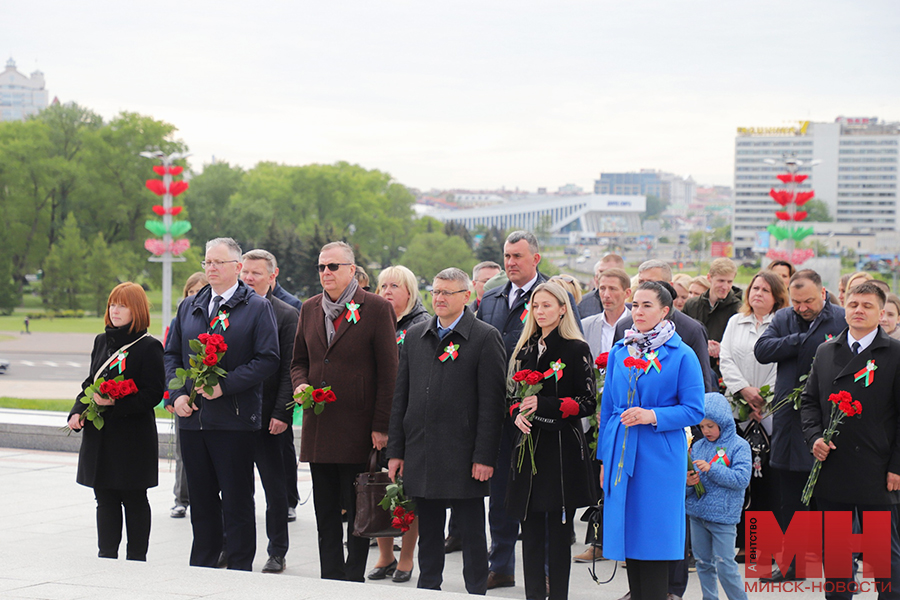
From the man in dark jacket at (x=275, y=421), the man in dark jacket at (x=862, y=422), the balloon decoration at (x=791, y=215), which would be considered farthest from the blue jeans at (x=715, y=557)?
the balloon decoration at (x=791, y=215)

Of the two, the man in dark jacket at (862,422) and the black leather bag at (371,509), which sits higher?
the man in dark jacket at (862,422)

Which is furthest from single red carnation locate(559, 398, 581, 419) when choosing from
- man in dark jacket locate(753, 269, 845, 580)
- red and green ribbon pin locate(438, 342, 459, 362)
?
man in dark jacket locate(753, 269, 845, 580)

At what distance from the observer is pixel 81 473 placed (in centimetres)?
554

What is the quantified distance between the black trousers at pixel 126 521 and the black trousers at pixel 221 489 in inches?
11.8

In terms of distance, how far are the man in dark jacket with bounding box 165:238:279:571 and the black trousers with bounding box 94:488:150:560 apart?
0.30m

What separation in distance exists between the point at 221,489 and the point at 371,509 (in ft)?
3.66

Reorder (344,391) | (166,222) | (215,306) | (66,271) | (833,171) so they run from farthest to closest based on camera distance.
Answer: (833,171) → (66,271) → (166,222) → (215,306) → (344,391)

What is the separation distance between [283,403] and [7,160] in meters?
63.5

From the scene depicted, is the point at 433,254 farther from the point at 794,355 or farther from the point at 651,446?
the point at 651,446

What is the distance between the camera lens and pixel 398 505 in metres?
5.13

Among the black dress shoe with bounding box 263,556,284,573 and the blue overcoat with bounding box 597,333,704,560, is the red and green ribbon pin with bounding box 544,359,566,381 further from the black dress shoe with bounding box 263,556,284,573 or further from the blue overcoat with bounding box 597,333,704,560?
the black dress shoe with bounding box 263,556,284,573

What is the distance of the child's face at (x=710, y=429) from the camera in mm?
5094

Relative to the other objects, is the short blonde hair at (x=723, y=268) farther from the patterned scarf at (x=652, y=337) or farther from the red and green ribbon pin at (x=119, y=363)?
the red and green ribbon pin at (x=119, y=363)

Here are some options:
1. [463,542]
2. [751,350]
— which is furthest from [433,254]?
[463,542]
